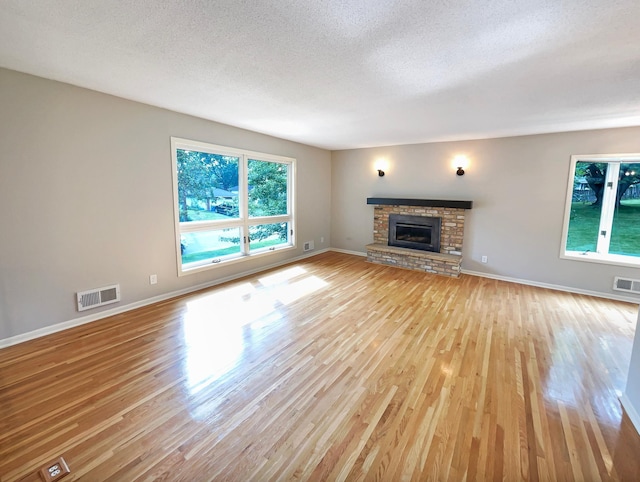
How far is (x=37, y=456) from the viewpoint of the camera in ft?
5.08

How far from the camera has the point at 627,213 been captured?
13.3 ft

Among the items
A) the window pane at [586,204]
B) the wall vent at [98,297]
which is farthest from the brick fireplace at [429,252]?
the wall vent at [98,297]

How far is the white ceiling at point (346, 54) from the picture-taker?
1.57 meters

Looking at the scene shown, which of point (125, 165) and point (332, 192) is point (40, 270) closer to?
point (125, 165)

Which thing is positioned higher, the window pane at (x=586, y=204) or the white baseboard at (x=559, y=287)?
the window pane at (x=586, y=204)

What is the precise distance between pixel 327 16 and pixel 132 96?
8.58ft

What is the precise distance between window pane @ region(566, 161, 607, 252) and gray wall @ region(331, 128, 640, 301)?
0.21 m

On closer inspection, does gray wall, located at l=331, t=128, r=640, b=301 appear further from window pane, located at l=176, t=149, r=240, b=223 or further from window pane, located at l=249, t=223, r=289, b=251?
window pane, located at l=176, t=149, r=240, b=223

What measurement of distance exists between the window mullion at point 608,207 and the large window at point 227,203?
16.8ft

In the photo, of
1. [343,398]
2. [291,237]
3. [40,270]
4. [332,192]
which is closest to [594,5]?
[343,398]

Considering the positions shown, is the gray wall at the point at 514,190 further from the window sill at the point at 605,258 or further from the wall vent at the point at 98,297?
the wall vent at the point at 98,297

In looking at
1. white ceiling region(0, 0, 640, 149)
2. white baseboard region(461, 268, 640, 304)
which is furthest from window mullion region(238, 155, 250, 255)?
white baseboard region(461, 268, 640, 304)

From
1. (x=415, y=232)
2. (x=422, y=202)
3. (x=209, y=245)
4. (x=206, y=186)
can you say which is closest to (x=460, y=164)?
(x=422, y=202)

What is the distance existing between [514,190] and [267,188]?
430cm
